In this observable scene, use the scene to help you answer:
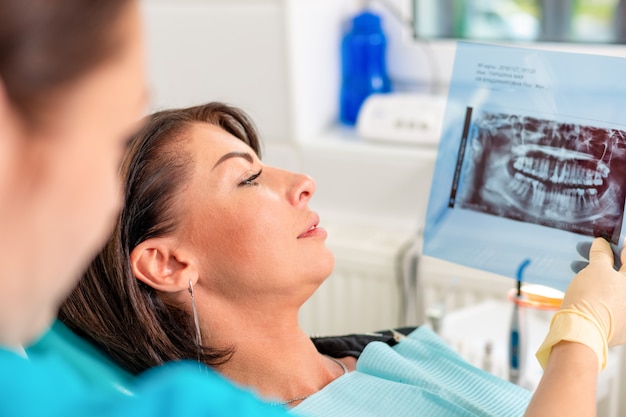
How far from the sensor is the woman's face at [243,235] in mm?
1353

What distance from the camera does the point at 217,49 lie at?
2.39m

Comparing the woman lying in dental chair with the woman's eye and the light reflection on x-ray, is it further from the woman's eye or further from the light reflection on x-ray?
the light reflection on x-ray

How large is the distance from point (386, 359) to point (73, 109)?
949mm

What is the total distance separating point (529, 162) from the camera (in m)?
1.37

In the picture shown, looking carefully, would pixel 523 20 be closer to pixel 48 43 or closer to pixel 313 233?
pixel 313 233

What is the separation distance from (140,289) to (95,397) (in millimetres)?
738

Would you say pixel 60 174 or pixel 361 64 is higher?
pixel 60 174

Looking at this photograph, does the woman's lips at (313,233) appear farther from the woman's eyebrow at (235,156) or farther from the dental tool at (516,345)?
the dental tool at (516,345)

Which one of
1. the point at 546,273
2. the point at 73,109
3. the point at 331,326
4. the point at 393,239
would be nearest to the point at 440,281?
the point at 393,239

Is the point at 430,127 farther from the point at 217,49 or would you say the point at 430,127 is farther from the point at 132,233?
the point at 132,233

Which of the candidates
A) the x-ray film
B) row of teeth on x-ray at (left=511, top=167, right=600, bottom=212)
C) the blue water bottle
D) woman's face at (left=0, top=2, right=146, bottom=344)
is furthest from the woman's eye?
the blue water bottle

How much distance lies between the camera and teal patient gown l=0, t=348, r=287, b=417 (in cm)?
58

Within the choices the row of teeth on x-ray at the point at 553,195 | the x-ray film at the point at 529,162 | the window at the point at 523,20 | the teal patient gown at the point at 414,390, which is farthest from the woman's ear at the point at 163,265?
the window at the point at 523,20

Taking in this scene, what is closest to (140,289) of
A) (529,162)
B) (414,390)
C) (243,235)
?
(243,235)
